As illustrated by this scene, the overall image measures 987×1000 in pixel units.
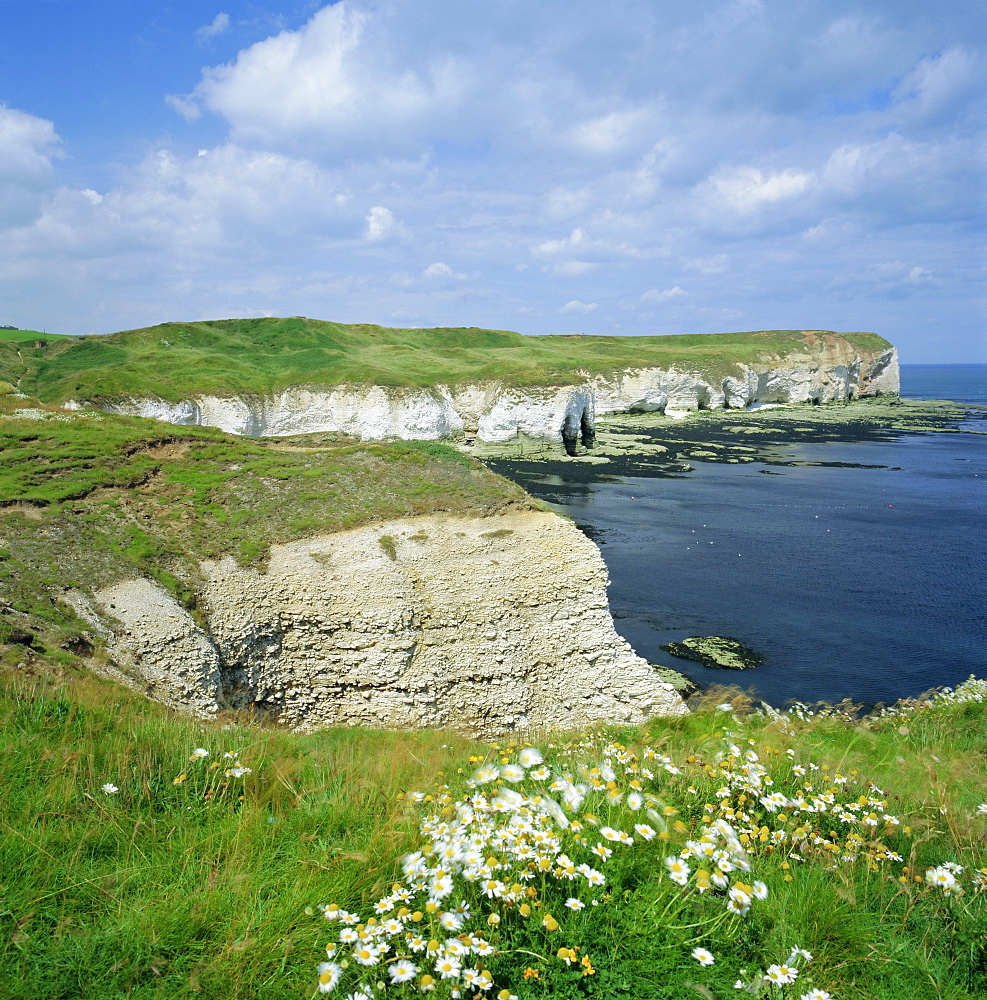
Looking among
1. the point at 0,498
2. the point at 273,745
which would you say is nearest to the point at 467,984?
the point at 273,745

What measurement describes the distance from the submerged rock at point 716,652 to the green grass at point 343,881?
1920 cm

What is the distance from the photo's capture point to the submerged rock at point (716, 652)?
25.3m

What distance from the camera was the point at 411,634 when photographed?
17.0 metres

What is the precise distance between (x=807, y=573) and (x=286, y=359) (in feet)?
265

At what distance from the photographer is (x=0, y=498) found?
16.8 meters

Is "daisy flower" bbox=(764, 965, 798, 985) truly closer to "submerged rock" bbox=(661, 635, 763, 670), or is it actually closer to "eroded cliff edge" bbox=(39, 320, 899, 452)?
"submerged rock" bbox=(661, 635, 763, 670)

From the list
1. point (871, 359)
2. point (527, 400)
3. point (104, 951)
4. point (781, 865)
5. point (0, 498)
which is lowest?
point (781, 865)

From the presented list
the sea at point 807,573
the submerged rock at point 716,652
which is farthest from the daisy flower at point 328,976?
the submerged rock at point 716,652

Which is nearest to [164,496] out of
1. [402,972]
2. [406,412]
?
[402,972]

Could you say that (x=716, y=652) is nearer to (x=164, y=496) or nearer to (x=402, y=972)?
(x=164, y=496)

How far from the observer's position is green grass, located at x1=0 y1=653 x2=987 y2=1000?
12.1ft

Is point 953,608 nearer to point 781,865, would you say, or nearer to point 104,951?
point 781,865

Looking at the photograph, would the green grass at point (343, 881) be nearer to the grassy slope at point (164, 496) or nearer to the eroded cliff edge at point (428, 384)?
the grassy slope at point (164, 496)

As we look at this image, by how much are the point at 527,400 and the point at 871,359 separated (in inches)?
4776
